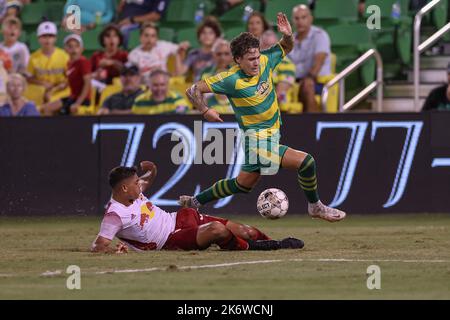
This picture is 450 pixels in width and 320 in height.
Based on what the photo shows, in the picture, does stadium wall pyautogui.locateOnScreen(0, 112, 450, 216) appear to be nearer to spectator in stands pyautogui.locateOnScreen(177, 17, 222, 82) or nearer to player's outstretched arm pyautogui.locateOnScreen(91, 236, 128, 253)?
spectator in stands pyautogui.locateOnScreen(177, 17, 222, 82)

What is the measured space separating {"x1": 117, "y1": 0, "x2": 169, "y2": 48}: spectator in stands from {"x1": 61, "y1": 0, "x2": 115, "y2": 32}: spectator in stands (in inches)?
13.4

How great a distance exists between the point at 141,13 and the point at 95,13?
0.89 metres

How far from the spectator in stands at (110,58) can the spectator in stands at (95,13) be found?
1.53 m

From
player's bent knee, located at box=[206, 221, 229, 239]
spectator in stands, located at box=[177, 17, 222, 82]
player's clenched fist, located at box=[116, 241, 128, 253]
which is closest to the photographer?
player's bent knee, located at box=[206, 221, 229, 239]

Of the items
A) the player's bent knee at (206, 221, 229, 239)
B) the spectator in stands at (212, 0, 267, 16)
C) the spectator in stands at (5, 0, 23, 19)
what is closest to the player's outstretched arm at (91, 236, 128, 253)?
the player's bent knee at (206, 221, 229, 239)

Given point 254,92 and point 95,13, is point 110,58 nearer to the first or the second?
point 95,13

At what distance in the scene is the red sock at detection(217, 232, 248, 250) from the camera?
40.8 ft

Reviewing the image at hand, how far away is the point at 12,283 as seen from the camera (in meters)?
10.2

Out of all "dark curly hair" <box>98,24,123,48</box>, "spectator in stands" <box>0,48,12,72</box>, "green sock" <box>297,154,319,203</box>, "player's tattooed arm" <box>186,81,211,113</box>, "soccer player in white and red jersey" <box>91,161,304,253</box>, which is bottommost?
"soccer player in white and red jersey" <box>91,161,304,253</box>

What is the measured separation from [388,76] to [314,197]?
7349 millimetres

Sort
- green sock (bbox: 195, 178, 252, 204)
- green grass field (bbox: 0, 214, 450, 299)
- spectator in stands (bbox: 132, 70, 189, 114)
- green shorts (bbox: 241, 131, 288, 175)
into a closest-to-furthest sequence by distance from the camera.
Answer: green grass field (bbox: 0, 214, 450, 299) < green shorts (bbox: 241, 131, 288, 175) < green sock (bbox: 195, 178, 252, 204) < spectator in stands (bbox: 132, 70, 189, 114)

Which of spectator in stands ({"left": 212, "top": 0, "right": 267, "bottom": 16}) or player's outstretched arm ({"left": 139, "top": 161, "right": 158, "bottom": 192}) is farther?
spectator in stands ({"left": 212, "top": 0, "right": 267, "bottom": 16})

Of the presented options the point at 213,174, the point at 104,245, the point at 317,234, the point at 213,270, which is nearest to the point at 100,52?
the point at 213,174
